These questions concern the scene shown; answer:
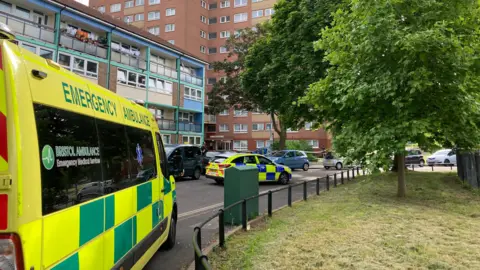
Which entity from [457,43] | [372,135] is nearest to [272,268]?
[372,135]

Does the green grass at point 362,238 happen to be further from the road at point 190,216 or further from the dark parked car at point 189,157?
the dark parked car at point 189,157

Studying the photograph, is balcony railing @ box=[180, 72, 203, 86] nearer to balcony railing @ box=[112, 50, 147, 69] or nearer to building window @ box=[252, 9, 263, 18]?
balcony railing @ box=[112, 50, 147, 69]

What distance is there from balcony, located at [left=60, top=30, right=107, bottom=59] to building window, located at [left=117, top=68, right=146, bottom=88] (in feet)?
7.37

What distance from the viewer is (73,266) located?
240 cm

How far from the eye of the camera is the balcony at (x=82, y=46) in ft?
81.0

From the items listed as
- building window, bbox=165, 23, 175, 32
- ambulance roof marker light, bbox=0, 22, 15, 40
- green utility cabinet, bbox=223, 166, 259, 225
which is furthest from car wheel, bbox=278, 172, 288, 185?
building window, bbox=165, 23, 175, 32

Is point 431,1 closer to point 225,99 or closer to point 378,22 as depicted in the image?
point 378,22

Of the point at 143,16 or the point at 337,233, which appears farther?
the point at 143,16

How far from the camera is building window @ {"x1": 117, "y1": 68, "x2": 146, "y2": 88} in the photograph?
29.9 meters

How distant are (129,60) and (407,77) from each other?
26.3m

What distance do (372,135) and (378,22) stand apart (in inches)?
112

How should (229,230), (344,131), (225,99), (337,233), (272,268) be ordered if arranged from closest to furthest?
(272,268)
(337,233)
(229,230)
(344,131)
(225,99)

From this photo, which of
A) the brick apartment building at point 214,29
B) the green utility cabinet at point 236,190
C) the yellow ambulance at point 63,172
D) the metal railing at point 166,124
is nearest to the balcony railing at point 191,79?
the metal railing at point 166,124

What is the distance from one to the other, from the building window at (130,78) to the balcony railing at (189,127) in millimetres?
7501
